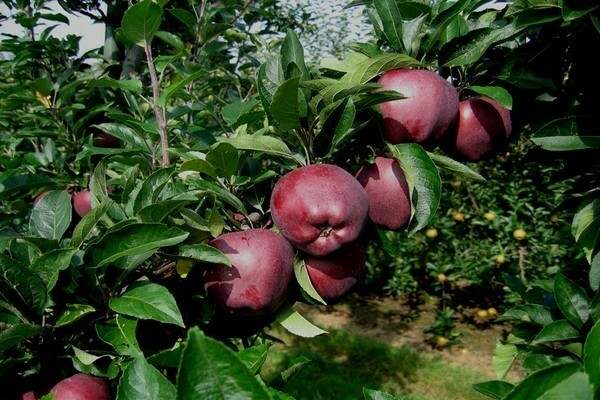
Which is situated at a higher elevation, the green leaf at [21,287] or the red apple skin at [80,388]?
the green leaf at [21,287]

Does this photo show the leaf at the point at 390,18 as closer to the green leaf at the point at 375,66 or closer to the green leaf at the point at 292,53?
the green leaf at the point at 375,66

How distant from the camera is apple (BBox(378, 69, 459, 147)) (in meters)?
0.86

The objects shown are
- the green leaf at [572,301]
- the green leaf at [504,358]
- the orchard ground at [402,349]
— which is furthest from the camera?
the orchard ground at [402,349]

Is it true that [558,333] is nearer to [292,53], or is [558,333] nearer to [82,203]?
[292,53]

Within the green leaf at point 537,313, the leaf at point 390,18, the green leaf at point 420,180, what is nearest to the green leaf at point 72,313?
the green leaf at point 420,180

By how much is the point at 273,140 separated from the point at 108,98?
49.2 inches

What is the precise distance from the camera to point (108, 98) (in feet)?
6.18

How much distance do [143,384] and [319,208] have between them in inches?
15.2

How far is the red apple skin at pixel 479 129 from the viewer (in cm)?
98

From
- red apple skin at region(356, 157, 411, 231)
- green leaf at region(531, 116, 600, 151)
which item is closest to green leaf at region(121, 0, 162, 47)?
red apple skin at region(356, 157, 411, 231)

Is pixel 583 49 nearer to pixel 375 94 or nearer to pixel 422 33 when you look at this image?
pixel 422 33

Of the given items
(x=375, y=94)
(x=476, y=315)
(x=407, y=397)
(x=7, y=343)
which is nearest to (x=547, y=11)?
(x=375, y=94)

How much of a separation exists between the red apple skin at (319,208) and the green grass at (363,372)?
2.63 metres

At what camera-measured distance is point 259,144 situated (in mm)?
844
